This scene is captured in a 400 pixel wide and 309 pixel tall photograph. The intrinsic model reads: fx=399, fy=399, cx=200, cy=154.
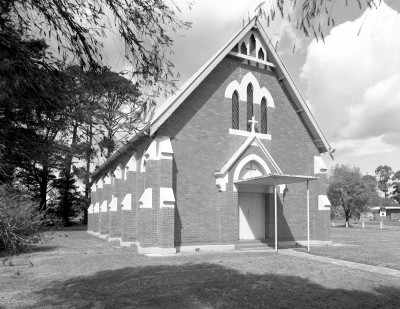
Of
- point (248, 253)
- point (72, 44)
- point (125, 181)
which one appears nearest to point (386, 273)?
point (248, 253)

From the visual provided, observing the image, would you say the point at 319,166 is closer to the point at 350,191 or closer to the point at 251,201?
the point at 251,201

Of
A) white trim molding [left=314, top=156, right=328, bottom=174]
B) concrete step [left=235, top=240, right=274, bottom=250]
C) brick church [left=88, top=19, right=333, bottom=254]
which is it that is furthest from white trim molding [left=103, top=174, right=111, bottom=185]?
white trim molding [left=314, top=156, right=328, bottom=174]

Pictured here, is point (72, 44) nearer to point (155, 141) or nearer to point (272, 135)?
point (155, 141)

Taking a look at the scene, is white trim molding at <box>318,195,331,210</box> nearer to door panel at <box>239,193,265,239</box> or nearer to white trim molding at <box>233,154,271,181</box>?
door panel at <box>239,193,265,239</box>

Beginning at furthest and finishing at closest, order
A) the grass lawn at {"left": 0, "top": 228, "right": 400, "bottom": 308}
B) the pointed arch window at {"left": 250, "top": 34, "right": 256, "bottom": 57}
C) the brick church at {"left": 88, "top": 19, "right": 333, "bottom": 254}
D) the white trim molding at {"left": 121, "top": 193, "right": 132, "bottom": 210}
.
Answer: the pointed arch window at {"left": 250, "top": 34, "right": 256, "bottom": 57} → the white trim molding at {"left": 121, "top": 193, "right": 132, "bottom": 210} → the brick church at {"left": 88, "top": 19, "right": 333, "bottom": 254} → the grass lawn at {"left": 0, "top": 228, "right": 400, "bottom": 308}

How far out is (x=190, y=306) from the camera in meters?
7.71

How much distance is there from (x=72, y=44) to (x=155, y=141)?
10.2 m

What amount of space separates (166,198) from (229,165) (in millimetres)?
3446

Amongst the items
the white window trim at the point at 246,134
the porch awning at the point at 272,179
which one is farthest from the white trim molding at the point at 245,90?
the porch awning at the point at 272,179

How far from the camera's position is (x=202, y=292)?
8.80 metres

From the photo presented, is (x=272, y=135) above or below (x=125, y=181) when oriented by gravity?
above

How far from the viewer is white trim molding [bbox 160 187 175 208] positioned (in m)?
15.5

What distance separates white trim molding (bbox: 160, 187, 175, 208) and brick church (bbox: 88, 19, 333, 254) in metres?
0.04

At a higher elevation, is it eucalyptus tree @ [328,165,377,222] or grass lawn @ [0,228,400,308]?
eucalyptus tree @ [328,165,377,222]
